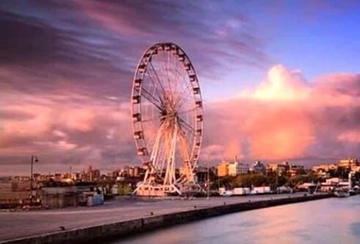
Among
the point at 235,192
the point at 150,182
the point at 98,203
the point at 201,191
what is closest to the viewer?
the point at 98,203

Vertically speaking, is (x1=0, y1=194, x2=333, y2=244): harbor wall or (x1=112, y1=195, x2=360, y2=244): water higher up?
(x1=0, y1=194, x2=333, y2=244): harbor wall

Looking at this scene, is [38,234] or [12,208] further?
[12,208]

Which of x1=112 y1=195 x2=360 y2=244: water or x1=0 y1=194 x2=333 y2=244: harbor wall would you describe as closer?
x1=0 y1=194 x2=333 y2=244: harbor wall

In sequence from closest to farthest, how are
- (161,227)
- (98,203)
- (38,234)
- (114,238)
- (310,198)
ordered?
(38,234), (114,238), (161,227), (98,203), (310,198)

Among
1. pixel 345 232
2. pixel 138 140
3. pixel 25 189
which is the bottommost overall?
pixel 345 232

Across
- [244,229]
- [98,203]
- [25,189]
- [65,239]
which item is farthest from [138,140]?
[65,239]

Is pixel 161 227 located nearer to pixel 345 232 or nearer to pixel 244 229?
pixel 244 229

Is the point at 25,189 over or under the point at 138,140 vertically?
under

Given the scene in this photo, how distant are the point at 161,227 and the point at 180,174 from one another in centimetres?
3752

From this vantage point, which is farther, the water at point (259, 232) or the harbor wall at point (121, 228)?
the water at point (259, 232)

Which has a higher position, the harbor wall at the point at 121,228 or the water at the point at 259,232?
the harbor wall at the point at 121,228

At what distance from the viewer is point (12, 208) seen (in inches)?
1907

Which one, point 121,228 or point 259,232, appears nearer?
point 121,228

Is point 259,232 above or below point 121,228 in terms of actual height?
below
